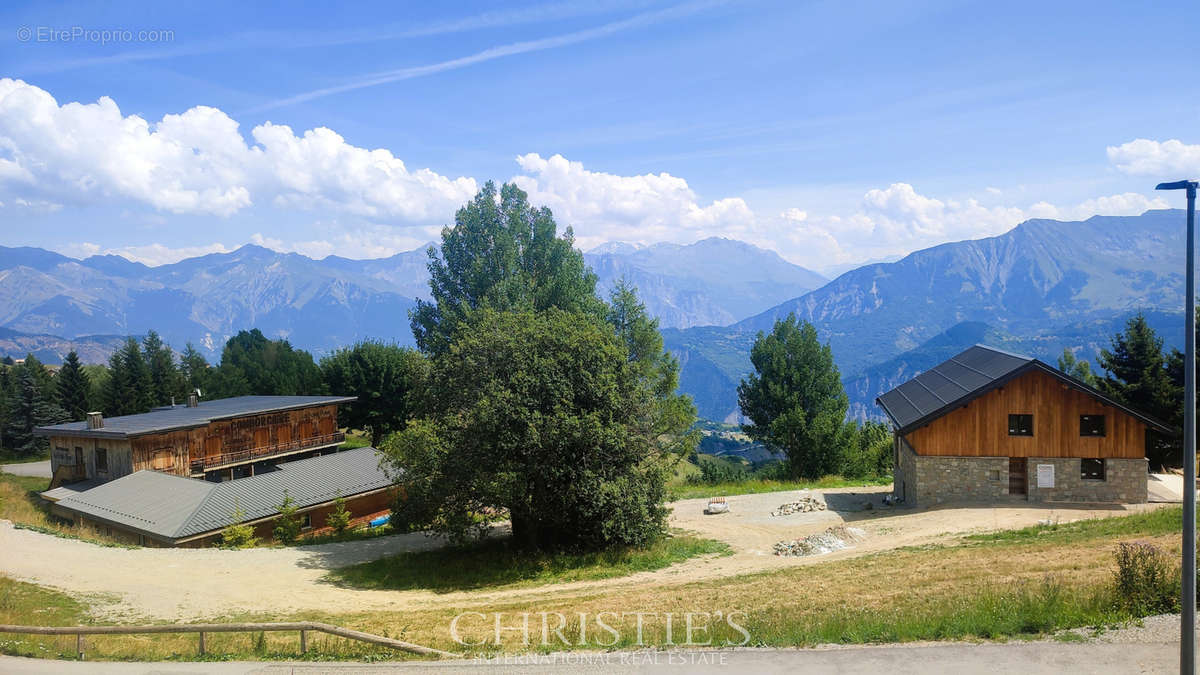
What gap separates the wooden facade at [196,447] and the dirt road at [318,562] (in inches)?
327

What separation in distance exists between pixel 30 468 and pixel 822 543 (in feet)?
212

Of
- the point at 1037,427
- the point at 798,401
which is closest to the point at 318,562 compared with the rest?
the point at 1037,427

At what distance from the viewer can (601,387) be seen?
24.7 m

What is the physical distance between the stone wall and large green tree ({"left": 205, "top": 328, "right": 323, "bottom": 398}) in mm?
57225

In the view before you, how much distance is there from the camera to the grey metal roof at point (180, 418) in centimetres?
3856

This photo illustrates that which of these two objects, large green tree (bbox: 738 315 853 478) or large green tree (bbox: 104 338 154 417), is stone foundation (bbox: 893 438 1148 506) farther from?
large green tree (bbox: 104 338 154 417)

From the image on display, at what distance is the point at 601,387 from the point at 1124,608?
15846 millimetres

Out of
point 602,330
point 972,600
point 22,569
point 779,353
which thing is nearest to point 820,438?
point 779,353

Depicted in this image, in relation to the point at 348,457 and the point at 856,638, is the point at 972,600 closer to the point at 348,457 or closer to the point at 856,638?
the point at 856,638

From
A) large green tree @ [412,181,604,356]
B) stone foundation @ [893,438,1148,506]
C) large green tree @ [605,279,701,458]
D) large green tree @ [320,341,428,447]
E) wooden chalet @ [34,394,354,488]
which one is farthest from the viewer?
large green tree @ [320,341,428,447]

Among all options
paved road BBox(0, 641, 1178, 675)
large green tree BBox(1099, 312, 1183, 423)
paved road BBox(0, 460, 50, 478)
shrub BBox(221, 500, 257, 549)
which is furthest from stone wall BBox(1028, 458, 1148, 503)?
paved road BBox(0, 460, 50, 478)

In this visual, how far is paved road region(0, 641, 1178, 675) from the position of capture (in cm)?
1036

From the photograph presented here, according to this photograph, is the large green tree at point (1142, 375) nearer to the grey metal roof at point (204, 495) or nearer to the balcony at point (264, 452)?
the grey metal roof at point (204, 495)

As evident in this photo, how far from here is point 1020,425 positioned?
95.7 feet
